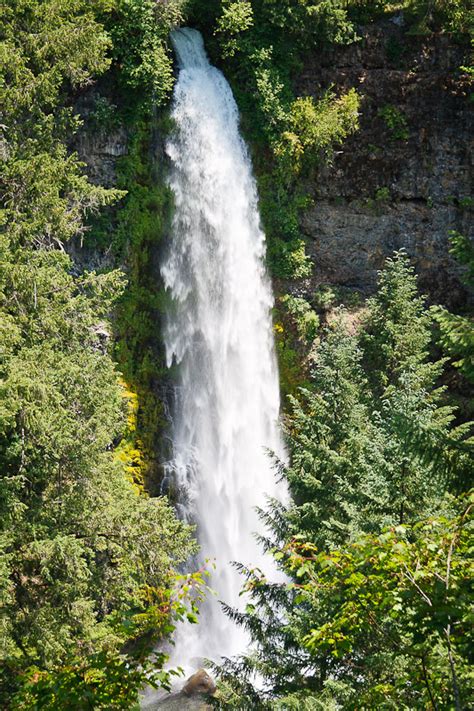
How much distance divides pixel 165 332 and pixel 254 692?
953cm

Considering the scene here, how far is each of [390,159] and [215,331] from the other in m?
6.83

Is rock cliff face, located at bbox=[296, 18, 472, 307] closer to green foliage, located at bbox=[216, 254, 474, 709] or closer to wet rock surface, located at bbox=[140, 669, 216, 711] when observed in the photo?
green foliage, located at bbox=[216, 254, 474, 709]

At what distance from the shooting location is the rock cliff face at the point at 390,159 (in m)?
19.9

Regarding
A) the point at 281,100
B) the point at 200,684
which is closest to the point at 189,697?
the point at 200,684

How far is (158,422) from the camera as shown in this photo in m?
17.5

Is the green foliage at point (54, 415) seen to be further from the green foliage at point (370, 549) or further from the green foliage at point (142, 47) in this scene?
the green foliage at point (370, 549)

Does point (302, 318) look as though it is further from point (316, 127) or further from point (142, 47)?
point (142, 47)

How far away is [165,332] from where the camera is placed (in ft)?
58.1

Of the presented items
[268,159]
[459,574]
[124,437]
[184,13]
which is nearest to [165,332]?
[124,437]

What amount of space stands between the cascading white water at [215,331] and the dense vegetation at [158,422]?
23.7 inches

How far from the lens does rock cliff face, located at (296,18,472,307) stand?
19906 mm

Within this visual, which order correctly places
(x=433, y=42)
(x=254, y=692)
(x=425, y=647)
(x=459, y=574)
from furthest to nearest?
(x=433, y=42)
(x=254, y=692)
(x=459, y=574)
(x=425, y=647)

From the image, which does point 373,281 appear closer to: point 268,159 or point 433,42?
point 268,159

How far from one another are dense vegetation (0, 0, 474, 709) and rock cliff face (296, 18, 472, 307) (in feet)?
2.28
